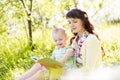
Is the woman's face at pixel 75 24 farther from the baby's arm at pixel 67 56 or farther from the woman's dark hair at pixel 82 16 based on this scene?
the baby's arm at pixel 67 56

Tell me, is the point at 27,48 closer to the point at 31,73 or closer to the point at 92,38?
the point at 31,73

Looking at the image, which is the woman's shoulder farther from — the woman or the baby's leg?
the baby's leg

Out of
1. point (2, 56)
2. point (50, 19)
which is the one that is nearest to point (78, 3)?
point (50, 19)

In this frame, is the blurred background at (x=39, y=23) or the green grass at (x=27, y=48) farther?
the blurred background at (x=39, y=23)

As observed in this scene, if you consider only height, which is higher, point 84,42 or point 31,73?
point 84,42

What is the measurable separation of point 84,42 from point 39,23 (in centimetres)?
350

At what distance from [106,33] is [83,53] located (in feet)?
10.6

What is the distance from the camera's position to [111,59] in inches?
224

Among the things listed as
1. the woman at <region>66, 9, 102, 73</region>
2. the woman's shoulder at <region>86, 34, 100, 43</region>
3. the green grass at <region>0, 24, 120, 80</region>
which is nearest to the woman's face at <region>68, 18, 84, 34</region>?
the woman at <region>66, 9, 102, 73</region>

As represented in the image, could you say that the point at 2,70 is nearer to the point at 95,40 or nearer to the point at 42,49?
the point at 42,49

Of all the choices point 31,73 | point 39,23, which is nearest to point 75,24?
point 31,73

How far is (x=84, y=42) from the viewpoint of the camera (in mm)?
3664

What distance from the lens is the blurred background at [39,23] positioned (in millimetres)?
6523

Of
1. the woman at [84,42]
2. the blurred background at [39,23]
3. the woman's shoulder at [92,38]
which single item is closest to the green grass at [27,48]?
the blurred background at [39,23]
